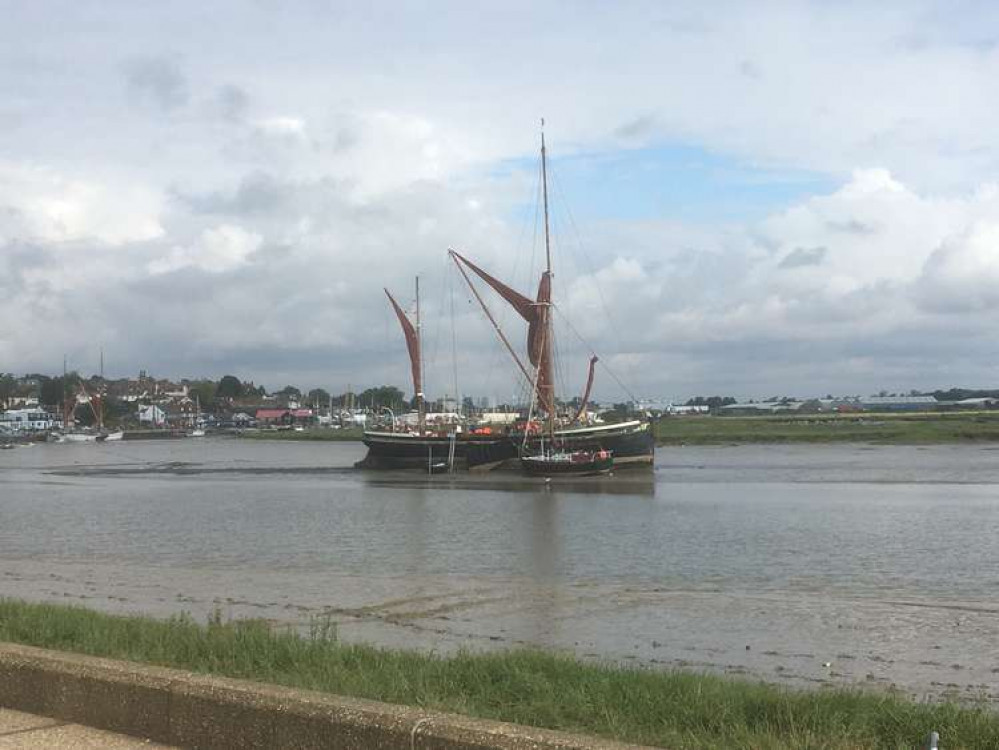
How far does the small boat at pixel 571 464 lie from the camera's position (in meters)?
71.1

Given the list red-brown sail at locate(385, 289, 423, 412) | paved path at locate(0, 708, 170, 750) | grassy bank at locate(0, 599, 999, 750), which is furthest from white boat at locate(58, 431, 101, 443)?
paved path at locate(0, 708, 170, 750)

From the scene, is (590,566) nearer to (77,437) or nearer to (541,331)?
(541,331)

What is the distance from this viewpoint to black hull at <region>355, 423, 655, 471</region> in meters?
77.6

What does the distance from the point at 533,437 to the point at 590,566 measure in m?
52.2

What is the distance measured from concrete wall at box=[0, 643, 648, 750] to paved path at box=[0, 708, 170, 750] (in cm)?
8

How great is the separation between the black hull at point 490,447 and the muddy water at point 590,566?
516 inches

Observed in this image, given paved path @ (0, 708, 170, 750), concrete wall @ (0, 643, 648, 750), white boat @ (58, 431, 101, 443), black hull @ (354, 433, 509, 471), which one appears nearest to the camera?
concrete wall @ (0, 643, 648, 750)

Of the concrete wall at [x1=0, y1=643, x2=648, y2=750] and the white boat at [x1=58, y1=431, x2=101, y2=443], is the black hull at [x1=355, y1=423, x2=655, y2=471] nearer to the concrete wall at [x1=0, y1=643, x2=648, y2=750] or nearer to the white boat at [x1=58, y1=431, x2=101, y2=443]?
the concrete wall at [x1=0, y1=643, x2=648, y2=750]

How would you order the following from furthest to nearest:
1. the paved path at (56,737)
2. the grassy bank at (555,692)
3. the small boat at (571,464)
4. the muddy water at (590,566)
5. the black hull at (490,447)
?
the black hull at (490,447) < the small boat at (571,464) < the muddy water at (590,566) < the grassy bank at (555,692) < the paved path at (56,737)

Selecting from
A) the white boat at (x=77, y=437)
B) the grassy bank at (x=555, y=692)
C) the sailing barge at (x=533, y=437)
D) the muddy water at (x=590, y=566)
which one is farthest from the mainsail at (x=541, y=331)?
the white boat at (x=77, y=437)

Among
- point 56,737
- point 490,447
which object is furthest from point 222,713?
point 490,447

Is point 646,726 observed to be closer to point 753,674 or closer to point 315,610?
point 753,674

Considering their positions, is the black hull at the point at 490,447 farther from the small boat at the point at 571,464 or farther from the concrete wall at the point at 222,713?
the concrete wall at the point at 222,713

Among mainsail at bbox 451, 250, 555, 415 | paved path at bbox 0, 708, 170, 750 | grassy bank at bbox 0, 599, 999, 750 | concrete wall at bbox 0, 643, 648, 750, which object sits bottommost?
grassy bank at bbox 0, 599, 999, 750
